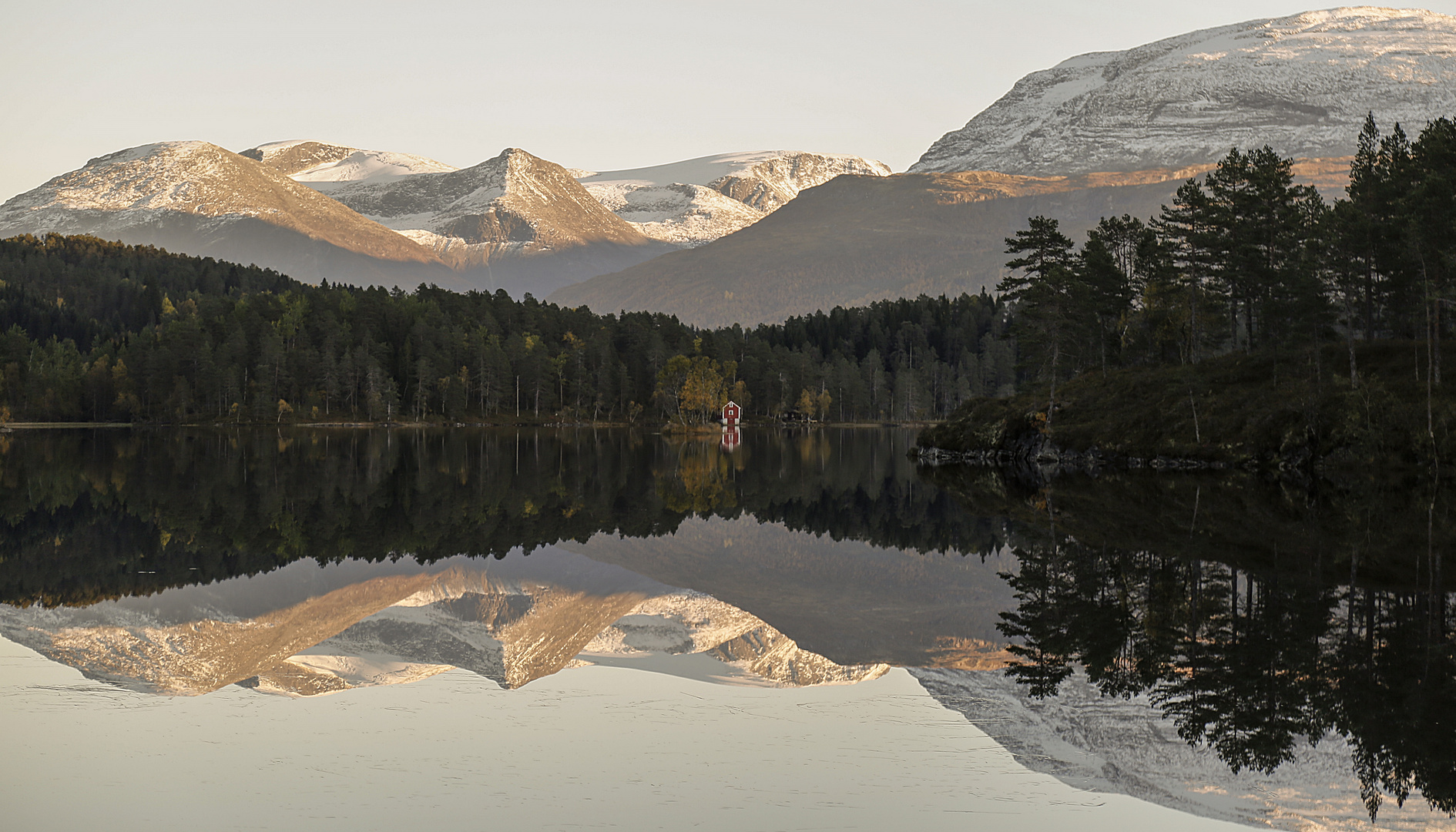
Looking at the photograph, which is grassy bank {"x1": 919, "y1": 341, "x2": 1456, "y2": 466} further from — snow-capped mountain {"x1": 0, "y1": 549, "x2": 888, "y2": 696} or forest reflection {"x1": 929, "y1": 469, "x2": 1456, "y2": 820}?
snow-capped mountain {"x1": 0, "y1": 549, "x2": 888, "y2": 696}

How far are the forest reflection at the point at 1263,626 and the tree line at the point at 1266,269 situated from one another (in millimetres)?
35456

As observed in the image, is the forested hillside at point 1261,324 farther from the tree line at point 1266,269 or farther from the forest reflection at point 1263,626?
the forest reflection at point 1263,626

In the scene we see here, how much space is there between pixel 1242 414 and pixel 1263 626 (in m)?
63.5

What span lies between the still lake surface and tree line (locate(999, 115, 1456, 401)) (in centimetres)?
3384

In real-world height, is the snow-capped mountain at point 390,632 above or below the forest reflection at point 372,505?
above

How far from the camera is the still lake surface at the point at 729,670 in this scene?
47.4 ft

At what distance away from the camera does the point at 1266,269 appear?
92.1 metres

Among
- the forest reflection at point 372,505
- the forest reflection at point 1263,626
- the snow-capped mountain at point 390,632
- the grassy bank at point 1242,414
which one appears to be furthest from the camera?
the grassy bank at point 1242,414

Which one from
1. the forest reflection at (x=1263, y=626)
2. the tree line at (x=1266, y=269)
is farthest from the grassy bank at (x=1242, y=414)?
the forest reflection at (x=1263, y=626)

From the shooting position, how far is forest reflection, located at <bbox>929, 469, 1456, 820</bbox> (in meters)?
16.3

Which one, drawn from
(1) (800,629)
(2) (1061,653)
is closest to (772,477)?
(1) (800,629)

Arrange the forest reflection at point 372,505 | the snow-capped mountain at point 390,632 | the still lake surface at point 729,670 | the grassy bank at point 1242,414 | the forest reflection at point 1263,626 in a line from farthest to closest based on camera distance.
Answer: the grassy bank at point 1242,414
the forest reflection at point 372,505
the snow-capped mountain at point 390,632
the forest reflection at point 1263,626
the still lake surface at point 729,670

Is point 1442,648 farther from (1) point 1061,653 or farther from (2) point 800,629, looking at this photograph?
(2) point 800,629

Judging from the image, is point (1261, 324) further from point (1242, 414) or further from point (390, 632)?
point (390, 632)
